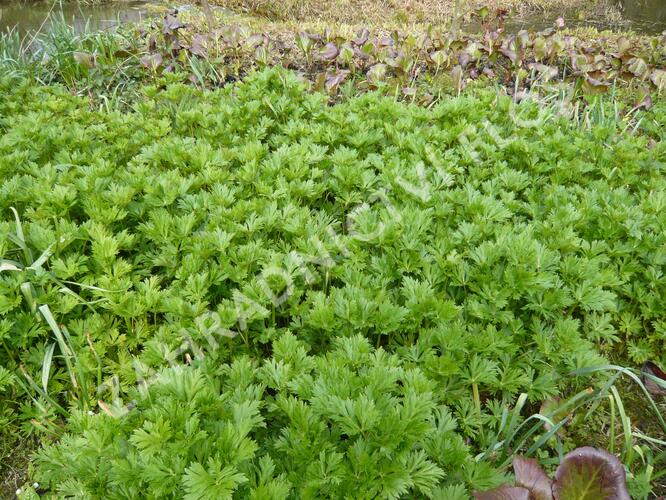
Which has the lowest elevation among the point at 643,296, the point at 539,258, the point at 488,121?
the point at 643,296

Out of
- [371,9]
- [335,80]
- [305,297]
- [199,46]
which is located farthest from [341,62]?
[371,9]

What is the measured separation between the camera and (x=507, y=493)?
1.40m

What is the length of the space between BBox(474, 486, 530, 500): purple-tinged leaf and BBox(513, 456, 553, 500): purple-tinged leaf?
7 centimetres

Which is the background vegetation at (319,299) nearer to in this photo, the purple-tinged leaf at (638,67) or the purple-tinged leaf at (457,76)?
the purple-tinged leaf at (457,76)

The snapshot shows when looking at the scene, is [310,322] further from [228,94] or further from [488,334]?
[228,94]

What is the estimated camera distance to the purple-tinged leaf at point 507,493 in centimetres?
137

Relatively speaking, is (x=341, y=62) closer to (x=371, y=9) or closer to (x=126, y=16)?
(x=126, y=16)

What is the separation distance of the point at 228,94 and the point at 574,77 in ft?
12.0

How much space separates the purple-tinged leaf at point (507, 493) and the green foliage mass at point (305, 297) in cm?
9

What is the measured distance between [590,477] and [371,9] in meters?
11.5

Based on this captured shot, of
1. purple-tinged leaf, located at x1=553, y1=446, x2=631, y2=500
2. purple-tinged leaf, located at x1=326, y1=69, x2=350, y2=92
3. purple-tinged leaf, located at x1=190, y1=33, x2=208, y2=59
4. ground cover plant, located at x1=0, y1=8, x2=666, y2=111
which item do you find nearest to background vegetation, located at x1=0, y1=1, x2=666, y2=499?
purple-tinged leaf, located at x1=553, y1=446, x2=631, y2=500

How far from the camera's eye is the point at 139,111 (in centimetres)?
345

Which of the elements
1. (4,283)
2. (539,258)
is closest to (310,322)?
(539,258)

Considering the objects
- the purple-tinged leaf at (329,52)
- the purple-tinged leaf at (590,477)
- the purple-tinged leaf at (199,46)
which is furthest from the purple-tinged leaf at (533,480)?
the purple-tinged leaf at (199,46)
